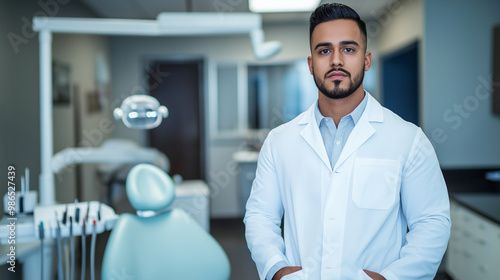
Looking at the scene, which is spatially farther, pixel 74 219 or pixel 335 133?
pixel 74 219

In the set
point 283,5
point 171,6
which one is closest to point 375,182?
point 283,5

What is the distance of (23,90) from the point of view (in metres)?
3.07

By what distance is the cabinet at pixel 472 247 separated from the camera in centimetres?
232

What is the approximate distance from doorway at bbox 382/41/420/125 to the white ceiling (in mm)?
579

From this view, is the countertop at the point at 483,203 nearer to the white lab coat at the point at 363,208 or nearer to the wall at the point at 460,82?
the wall at the point at 460,82

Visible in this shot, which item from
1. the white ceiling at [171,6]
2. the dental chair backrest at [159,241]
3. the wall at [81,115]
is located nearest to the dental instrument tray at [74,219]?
the dental chair backrest at [159,241]

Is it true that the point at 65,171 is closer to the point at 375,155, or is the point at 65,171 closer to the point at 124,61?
the point at 124,61

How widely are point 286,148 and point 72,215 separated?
3.72 feet

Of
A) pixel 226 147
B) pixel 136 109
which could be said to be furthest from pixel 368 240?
pixel 226 147

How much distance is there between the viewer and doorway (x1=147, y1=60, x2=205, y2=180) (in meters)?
5.57

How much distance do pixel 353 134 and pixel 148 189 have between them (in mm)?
904

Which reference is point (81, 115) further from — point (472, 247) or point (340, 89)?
point (340, 89)

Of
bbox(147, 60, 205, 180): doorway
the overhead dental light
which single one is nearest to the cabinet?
the overhead dental light

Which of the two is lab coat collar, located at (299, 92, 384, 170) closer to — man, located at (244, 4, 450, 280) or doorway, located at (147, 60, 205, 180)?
man, located at (244, 4, 450, 280)
